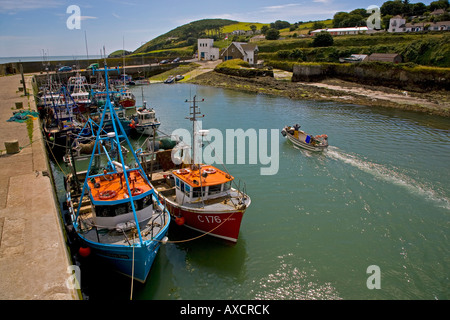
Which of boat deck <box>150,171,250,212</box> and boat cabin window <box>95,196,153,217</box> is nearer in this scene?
boat cabin window <box>95,196,153,217</box>

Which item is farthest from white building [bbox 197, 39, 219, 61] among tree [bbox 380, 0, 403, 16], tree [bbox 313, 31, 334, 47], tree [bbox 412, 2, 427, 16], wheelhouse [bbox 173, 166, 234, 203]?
wheelhouse [bbox 173, 166, 234, 203]

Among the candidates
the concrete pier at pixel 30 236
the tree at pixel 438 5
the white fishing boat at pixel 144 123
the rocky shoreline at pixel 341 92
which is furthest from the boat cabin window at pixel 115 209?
the tree at pixel 438 5

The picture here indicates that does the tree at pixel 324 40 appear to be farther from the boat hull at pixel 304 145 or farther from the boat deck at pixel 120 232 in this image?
the boat deck at pixel 120 232

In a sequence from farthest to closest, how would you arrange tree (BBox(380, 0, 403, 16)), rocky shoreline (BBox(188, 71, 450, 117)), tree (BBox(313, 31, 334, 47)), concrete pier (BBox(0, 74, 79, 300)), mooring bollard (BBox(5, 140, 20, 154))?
tree (BBox(380, 0, 403, 16)) < tree (BBox(313, 31, 334, 47)) < rocky shoreline (BBox(188, 71, 450, 117)) < mooring bollard (BBox(5, 140, 20, 154)) < concrete pier (BBox(0, 74, 79, 300))

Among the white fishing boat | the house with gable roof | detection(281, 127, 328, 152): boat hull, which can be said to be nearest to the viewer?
detection(281, 127, 328, 152): boat hull

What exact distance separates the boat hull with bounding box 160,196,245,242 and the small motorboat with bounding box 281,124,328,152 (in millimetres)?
15275

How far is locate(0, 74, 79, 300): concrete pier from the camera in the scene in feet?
27.2

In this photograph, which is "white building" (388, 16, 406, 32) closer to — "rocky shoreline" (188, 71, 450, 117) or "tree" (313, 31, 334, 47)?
"tree" (313, 31, 334, 47)

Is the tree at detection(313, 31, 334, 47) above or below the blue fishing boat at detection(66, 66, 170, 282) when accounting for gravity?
above

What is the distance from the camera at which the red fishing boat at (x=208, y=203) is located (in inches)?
554

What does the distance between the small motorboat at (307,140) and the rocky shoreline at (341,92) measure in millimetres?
25280

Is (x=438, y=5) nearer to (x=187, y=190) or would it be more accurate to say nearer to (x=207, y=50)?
(x=207, y=50)

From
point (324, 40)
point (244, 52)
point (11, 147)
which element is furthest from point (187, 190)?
point (324, 40)

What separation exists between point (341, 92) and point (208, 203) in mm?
48562
